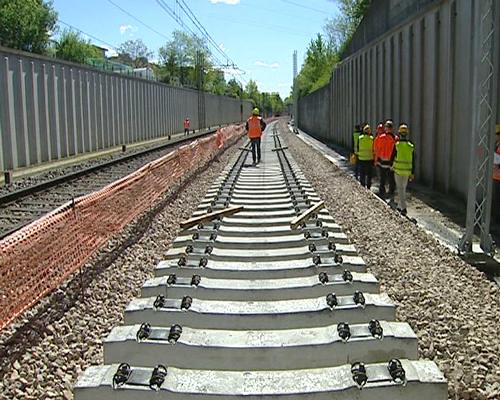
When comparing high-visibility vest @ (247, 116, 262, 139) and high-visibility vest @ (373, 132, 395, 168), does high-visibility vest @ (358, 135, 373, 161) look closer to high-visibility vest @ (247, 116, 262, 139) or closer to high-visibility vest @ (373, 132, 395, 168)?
high-visibility vest @ (373, 132, 395, 168)

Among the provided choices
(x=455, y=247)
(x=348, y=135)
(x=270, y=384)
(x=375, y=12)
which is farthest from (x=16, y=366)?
(x=348, y=135)

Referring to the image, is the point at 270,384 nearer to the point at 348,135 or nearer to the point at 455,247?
the point at 455,247

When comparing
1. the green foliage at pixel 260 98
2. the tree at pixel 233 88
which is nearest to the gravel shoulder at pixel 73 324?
the tree at pixel 233 88

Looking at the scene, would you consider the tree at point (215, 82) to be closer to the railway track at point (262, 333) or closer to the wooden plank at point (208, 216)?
the wooden plank at point (208, 216)

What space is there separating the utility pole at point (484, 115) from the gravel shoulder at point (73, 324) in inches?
151

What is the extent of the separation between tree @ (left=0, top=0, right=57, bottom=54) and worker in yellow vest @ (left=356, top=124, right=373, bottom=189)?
5816cm

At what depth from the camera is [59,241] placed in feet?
18.5

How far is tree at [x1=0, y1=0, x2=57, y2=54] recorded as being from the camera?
208ft

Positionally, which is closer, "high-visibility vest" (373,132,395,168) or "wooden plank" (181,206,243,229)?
"wooden plank" (181,206,243,229)

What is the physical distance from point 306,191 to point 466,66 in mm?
3697

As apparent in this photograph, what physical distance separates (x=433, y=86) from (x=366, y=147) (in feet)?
6.44

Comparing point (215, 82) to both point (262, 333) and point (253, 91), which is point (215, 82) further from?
point (262, 333)

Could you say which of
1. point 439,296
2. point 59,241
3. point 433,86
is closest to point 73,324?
point 59,241

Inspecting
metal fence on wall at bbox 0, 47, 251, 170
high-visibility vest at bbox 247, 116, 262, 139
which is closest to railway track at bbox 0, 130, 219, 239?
metal fence on wall at bbox 0, 47, 251, 170
